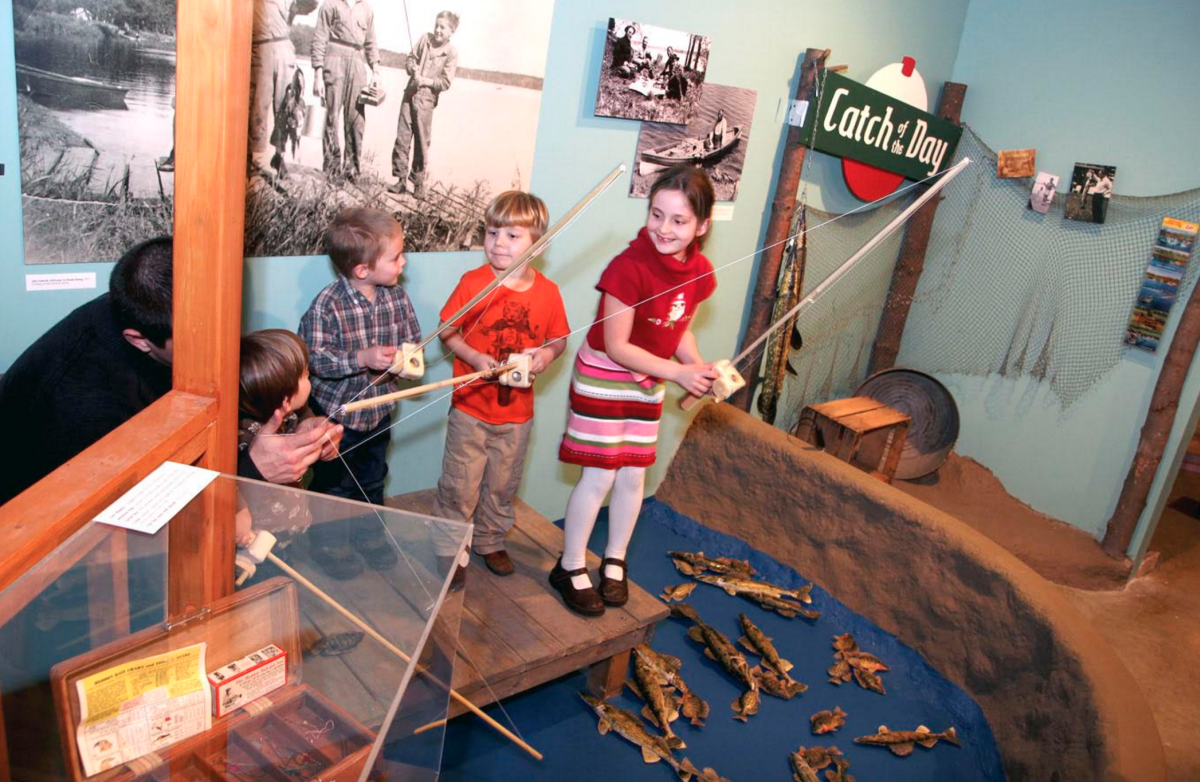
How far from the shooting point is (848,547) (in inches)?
140

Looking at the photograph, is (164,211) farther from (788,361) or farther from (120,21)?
(788,361)

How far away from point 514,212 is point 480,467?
2.59 ft

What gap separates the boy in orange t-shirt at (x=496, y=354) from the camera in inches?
99.3

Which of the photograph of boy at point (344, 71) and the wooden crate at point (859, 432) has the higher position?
the photograph of boy at point (344, 71)

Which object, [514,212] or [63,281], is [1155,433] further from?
[63,281]

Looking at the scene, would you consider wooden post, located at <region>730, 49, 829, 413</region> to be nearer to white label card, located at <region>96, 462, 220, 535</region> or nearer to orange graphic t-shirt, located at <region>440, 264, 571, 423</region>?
orange graphic t-shirt, located at <region>440, 264, 571, 423</region>

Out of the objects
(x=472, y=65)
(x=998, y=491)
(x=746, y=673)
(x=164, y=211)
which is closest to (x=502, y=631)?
(x=746, y=673)

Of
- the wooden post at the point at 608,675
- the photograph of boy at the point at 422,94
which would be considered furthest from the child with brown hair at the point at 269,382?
the wooden post at the point at 608,675

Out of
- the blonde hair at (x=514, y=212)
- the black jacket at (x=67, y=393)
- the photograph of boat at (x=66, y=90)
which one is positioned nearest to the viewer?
the black jacket at (x=67, y=393)

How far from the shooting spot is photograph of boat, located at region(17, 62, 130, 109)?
1.86m

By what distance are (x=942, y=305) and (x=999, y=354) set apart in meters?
0.42

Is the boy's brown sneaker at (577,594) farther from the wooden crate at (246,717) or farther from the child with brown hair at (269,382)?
the wooden crate at (246,717)

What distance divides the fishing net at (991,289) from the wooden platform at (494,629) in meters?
2.16

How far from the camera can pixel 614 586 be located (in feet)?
9.24
